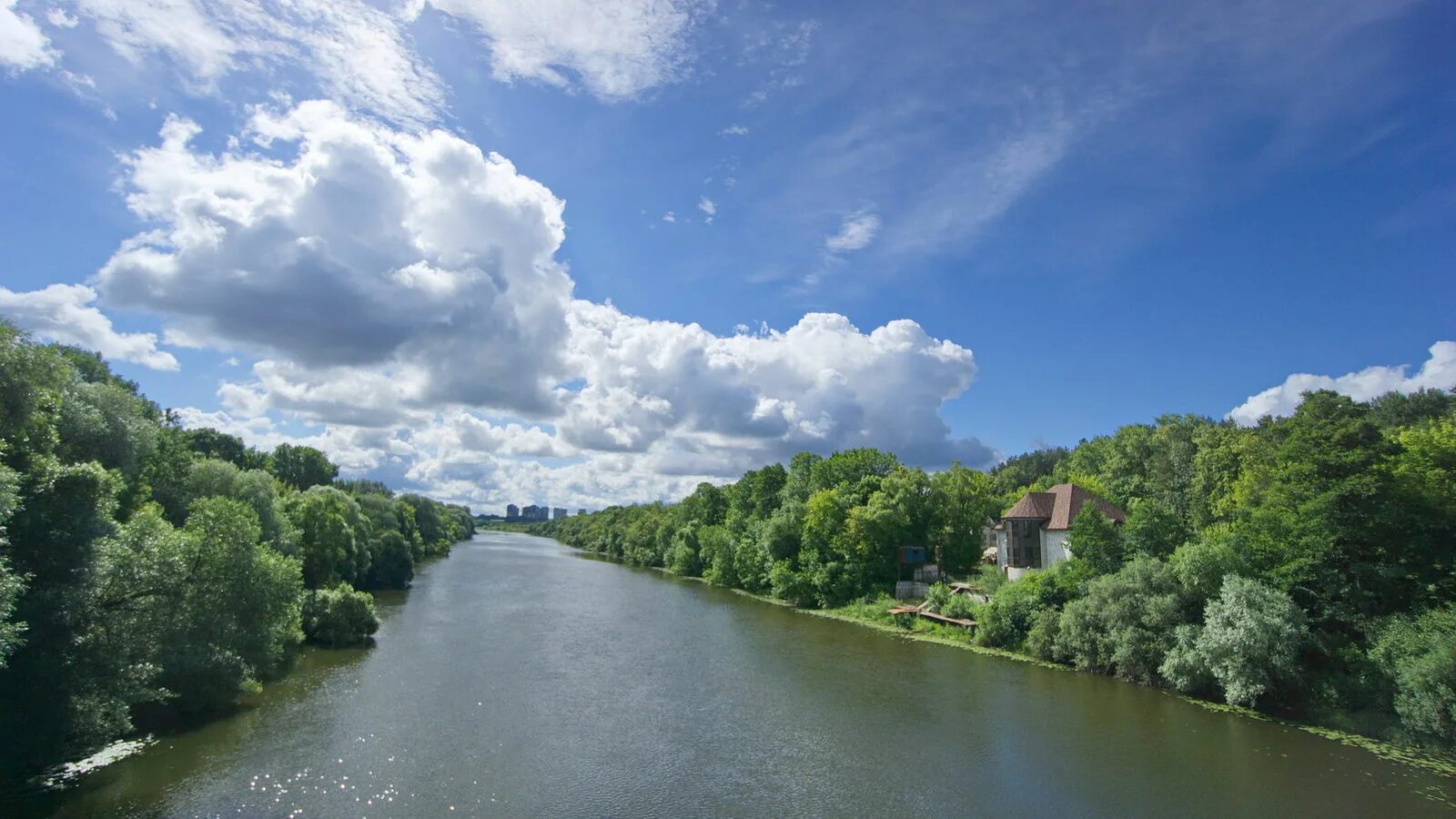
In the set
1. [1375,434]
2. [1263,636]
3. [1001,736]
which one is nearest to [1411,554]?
[1375,434]

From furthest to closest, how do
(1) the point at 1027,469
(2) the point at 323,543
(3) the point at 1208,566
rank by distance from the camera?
1. (1) the point at 1027,469
2. (2) the point at 323,543
3. (3) the point at 1208,566

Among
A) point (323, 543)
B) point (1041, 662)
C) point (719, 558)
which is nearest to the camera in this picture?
point (1041, 662)

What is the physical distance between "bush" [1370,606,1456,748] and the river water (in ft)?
8.07

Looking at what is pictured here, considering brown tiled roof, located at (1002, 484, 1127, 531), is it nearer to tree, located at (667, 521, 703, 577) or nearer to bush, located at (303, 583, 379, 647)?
bush, located at (303, 583, 379, 647)

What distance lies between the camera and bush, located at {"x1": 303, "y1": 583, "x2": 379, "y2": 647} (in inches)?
1571

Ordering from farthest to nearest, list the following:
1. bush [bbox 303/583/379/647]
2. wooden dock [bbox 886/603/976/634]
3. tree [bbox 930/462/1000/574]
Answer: tree [bbox 930/462/1000/574] → wooden dock [bbox 886/603/976/634] → bush [bbox 303/583/379/647]

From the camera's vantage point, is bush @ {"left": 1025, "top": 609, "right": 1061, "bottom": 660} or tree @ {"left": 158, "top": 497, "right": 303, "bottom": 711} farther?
bush @ {"left": 1025, "top": 609, "right": 1061, "bottom": 660}

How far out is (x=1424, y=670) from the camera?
24.8 meters

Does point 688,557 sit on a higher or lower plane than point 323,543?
higher

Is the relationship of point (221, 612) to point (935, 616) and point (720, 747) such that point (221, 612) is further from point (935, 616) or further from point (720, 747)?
point (935, 616)

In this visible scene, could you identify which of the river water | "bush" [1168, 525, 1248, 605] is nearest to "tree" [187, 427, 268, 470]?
the river water

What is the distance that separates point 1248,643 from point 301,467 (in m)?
118

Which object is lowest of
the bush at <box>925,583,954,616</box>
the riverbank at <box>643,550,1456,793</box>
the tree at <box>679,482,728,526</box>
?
the riverbank at <box>643,550,1456,793</box>

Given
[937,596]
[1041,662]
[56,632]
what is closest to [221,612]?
[56,632]
